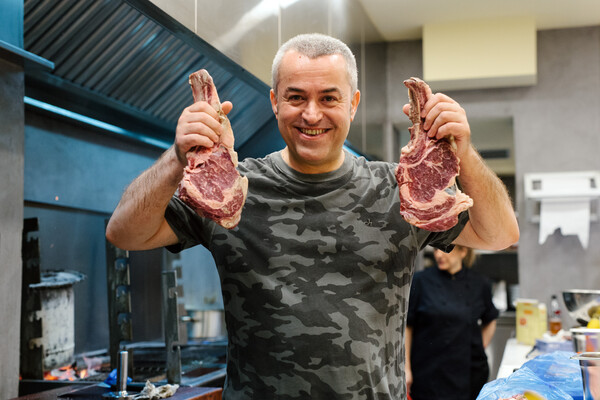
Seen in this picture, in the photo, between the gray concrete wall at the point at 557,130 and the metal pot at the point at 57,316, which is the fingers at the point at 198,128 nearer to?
the metal pot at the point at 57,316

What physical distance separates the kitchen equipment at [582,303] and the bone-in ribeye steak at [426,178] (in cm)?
252

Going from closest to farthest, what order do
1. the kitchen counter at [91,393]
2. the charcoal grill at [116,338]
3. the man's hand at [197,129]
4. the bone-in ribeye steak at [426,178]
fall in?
the man's hand at [197,129] → the bone-in ribeye steak at [426,178] → the kitchen counter at [91,393] → the charcoal grill at [116,338]

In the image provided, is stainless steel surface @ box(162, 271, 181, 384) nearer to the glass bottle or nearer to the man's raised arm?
the man's raised arm

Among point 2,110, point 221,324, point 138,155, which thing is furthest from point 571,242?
point 2,110

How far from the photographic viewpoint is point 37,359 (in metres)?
2.63

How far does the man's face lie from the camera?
152 centimetres

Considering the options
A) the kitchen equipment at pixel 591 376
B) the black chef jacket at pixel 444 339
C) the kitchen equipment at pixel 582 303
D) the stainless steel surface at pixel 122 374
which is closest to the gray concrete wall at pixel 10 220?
the stainless steel surface at pixel 122 374

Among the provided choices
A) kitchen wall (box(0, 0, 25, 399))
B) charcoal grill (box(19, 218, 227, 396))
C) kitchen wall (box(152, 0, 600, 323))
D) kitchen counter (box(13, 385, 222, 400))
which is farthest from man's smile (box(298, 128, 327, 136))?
kitchen wall (box(152, 0, 600, 323))

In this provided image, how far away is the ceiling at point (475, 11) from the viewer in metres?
4.85

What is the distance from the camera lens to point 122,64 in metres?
2.68

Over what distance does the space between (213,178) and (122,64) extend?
151 cm

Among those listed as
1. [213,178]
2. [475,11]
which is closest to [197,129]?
[213,178]

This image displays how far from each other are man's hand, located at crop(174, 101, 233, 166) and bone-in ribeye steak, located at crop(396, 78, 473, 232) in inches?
16.6

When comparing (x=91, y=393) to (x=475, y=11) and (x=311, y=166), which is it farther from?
(x=475, y=11)
